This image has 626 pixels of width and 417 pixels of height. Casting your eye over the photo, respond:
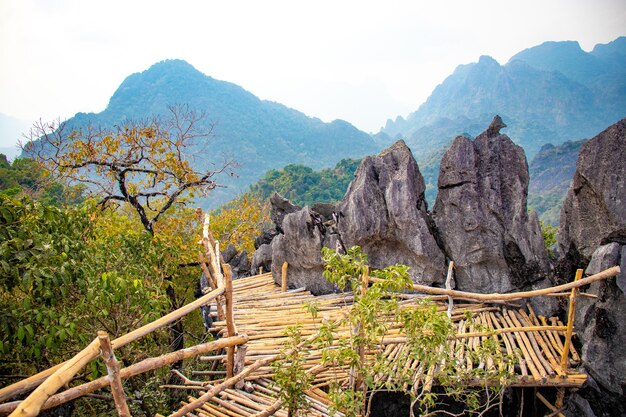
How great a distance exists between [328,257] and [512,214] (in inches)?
164

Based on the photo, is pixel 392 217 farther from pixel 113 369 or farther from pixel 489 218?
pixel 113 369

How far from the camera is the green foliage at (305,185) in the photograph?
113ft

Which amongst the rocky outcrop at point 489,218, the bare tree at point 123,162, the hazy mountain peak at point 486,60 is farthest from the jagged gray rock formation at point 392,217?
the hazy mountain peak at point 486,60

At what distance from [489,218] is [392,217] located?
4.64 feet

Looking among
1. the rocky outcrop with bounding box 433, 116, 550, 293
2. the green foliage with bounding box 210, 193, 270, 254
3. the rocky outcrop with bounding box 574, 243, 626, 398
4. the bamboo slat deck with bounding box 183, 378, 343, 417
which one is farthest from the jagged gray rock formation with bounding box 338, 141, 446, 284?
the green foliage with bounding box 210, 193, 270, 254

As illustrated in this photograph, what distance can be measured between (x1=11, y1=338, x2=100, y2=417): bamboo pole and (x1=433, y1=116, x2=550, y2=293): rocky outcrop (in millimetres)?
5377

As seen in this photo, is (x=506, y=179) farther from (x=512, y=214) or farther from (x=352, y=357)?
(x=352, y=357)

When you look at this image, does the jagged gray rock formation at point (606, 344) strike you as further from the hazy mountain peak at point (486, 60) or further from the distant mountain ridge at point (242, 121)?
the hazy mountain peak at point (486, 60)

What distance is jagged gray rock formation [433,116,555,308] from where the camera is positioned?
621 cm

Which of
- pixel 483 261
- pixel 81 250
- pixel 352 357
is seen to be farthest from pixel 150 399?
pixel 483 261

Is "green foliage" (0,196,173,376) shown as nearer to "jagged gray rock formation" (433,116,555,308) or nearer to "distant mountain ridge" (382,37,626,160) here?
"jagged gray rock formation" (433,116,555,308)

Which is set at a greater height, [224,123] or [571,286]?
[224,123]

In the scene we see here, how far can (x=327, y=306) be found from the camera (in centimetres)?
670

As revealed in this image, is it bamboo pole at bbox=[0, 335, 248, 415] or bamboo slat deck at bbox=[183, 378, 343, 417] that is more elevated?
bamboo pole at bbox=[0, 335, 248, 415]
